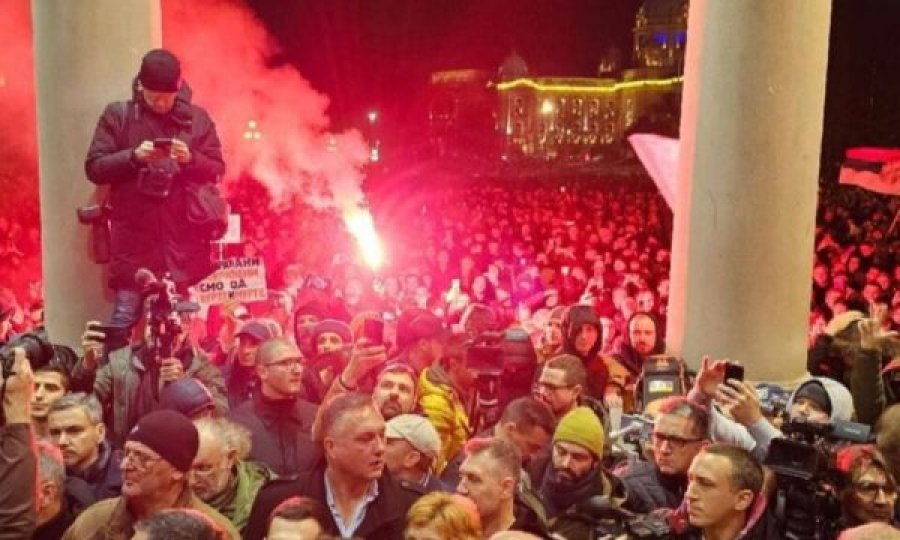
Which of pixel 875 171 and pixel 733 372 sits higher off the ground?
pixel 875 171

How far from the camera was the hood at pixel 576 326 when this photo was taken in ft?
24.8

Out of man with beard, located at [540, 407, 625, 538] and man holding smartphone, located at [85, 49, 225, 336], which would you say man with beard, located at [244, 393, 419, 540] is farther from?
man holding smartphone, located at [85, 49, 225, 336]

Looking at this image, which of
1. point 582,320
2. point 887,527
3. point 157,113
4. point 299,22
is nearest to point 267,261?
point 582,320

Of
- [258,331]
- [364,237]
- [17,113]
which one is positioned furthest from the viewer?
[364,237]

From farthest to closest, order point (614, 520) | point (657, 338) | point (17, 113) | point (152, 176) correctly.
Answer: point (17, 113), point (657, 338), point (152, 176), point (614, 520)

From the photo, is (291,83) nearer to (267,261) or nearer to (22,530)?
(267,261)

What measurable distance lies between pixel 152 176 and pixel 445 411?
Result: 218cm

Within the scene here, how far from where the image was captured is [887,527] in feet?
12.5

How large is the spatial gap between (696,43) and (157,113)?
3.21 m

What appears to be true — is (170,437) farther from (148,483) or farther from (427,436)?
(427,436)

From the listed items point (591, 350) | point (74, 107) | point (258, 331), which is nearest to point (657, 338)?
point (591, 350)

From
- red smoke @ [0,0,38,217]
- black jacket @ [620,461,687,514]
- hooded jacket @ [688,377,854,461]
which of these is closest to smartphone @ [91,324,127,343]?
black jacket @ [620,461,687,514]

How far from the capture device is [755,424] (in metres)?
4.98

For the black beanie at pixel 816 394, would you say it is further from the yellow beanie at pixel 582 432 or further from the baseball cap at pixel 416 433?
the baseball cap at pixel 416 433
